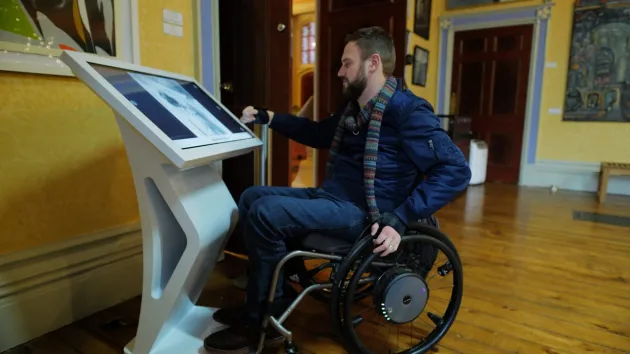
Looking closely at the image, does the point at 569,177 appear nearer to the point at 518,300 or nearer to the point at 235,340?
the point at 518,300

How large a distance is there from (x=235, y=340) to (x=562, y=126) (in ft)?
16.1

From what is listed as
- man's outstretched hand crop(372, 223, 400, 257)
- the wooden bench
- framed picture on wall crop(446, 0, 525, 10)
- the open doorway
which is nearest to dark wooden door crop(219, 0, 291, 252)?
man's outstretched hand crop(372, 223, 400, 257)

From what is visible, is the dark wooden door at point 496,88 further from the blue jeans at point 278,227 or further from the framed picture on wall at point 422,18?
the blue jeans at point 278,227

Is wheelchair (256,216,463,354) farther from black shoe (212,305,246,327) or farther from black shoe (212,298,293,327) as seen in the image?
black shoe (212,305,246,327)

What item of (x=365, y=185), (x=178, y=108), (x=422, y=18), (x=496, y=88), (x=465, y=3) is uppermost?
(x=465, y=3)

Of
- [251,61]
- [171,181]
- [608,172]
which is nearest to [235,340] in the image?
[171,181]

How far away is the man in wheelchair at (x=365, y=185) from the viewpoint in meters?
1.17

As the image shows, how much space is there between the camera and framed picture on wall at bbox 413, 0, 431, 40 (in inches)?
176

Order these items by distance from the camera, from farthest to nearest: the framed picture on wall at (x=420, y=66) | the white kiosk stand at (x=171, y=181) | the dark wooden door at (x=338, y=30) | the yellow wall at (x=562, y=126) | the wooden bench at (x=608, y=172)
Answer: the framed picture on wall at (x=420, y=66) < the yellow wall at (x=562, y=126) < the wooden bench at (x=608, y=172) < the dark wooden door at (x=338, y=30) < the white kiosk stand at (x=171, y=181)

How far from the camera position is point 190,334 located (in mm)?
1312

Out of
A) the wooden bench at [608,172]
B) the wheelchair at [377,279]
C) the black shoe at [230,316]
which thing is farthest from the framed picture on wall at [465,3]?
the black shoe at [230,316]

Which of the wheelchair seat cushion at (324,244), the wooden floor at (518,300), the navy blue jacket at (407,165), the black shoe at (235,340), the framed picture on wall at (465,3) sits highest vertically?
the framed picture on wall at (465,3)

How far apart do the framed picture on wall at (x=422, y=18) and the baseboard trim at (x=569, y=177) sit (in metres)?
2.17

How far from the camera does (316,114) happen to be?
143 inches
